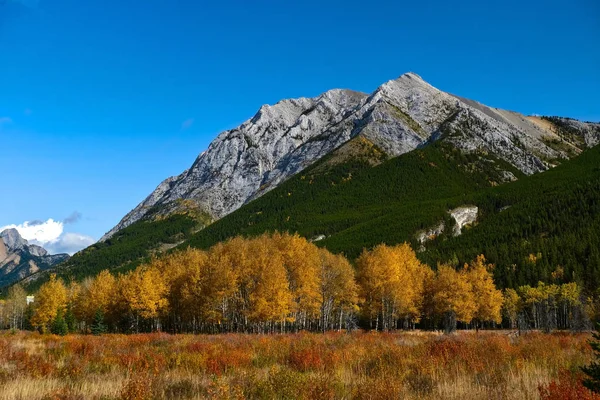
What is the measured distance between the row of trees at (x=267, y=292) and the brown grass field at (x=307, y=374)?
1254 inches

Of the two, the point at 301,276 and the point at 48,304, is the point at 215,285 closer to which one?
the point at 301,276

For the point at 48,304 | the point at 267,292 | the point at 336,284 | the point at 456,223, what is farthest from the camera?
the point at 456,223

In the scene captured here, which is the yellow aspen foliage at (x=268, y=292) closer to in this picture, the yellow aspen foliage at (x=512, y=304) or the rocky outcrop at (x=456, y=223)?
the yellow aspen foliage at (x=512, y=304)

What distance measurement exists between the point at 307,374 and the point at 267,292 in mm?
36420

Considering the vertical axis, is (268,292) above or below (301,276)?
below

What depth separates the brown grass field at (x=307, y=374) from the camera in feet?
30.2

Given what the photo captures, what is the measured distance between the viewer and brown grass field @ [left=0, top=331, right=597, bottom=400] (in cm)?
921

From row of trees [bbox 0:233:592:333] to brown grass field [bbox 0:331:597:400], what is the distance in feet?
104

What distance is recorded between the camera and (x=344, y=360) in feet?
50.6

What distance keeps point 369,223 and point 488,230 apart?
5181cm

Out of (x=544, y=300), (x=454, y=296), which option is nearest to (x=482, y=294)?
(x=454, y=296)

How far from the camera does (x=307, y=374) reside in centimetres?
1197

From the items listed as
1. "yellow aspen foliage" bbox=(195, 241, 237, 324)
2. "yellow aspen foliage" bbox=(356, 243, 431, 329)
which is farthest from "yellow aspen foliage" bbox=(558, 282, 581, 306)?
"yellow aspen foliage" bbox=(195, 241, 237, 324)

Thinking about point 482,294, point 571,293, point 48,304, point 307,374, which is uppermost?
point 307,374
